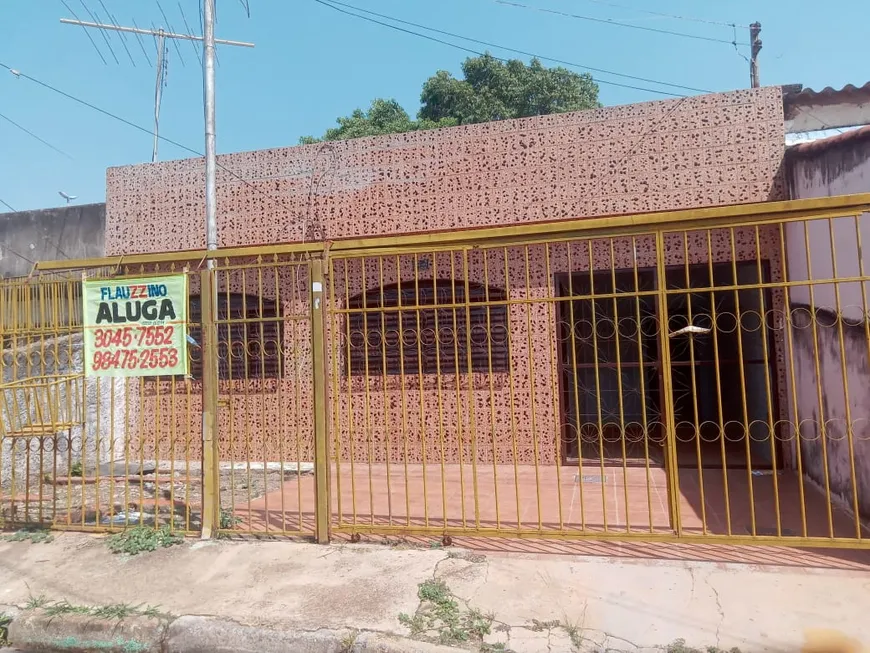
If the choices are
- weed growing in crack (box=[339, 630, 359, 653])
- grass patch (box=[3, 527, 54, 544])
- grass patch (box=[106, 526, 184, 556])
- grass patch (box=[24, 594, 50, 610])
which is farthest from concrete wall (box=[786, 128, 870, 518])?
grass patch (box=[3, 527, 54, 544])

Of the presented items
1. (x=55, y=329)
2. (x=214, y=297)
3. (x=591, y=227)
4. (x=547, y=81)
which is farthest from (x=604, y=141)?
(x=547, y=81)

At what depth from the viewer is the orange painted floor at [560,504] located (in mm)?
4793

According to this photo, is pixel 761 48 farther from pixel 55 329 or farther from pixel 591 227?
pixel 55 329

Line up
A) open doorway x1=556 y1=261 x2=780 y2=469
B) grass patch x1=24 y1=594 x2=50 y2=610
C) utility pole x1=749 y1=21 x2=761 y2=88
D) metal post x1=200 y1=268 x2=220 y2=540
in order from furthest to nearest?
utility pole x1=749 y1=21 x2=761 y2=88
open doorway x1=556 y1=261 x2=780 y2=469
metal post x1=200 y1=268 x2=220 y2=540
grass patch x1=24 y1=594 x2=50 y2=610

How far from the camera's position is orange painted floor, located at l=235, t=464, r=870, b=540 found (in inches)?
189

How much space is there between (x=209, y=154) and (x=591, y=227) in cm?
641

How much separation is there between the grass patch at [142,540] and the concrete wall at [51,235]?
6.29 meters

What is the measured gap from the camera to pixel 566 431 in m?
8.28

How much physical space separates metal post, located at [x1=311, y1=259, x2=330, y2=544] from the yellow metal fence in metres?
0.02

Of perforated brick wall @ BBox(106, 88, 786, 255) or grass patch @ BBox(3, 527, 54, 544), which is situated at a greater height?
perforated brick wall @ BBox(106, 88, 786, 255)

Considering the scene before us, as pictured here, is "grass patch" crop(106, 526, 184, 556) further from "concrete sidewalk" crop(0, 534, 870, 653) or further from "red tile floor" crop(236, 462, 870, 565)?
"red tile floor" crop(236, 462, 870, 565)

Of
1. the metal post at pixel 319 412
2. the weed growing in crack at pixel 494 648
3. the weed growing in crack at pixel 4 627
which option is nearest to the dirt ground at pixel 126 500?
the metal post at pixel 319 412

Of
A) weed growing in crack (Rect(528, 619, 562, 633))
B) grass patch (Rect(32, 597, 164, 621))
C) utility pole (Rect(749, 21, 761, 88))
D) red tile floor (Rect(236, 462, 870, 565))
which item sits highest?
utility pole (Rect(749, 21, 761, 88))

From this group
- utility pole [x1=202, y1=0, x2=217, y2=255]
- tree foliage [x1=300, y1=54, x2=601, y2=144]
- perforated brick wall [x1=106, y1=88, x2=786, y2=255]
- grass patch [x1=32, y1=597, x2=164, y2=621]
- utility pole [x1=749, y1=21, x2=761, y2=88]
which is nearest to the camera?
grass patch [x1=32, y1=597, x2=164, y2=621]
